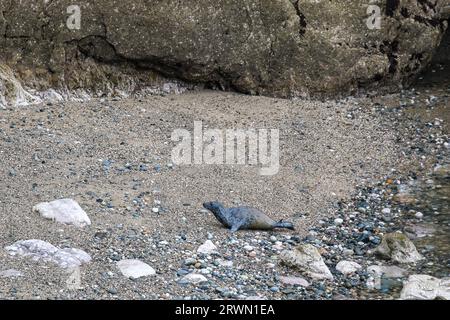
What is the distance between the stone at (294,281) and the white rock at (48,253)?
932 millimetres

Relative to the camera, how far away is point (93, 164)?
529 centimetres

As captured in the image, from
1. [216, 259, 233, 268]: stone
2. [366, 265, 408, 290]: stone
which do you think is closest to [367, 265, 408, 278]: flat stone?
[366, 265, 408, 290]: stone

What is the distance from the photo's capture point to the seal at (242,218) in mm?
4523

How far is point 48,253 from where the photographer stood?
13.0 feet

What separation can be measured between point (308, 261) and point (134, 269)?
0.85 m

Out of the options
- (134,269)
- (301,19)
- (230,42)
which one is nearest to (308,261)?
(134,269)

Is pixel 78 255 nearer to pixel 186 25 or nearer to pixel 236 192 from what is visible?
pixel 236 192

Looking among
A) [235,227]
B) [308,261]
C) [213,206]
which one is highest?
[213,206]

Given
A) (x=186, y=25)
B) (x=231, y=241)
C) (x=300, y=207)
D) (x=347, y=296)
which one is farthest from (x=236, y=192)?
(x=186, y=25)

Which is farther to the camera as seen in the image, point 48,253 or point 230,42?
point 230,42

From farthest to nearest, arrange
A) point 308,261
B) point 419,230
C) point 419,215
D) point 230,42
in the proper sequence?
1. point 230,42
2. point 419,215
3. point 419,230
4. point 308,261

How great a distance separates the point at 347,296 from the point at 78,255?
1288 mm

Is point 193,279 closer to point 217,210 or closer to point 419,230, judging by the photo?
point 217,210

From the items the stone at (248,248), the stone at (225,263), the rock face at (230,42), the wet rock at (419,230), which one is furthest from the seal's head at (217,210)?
the rock face at (230,42)
